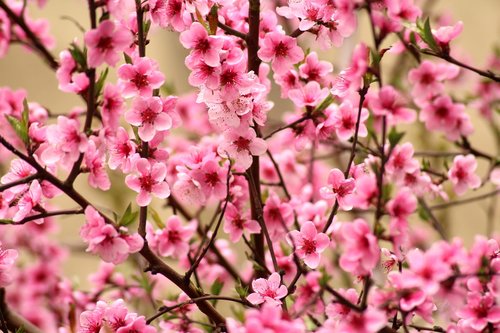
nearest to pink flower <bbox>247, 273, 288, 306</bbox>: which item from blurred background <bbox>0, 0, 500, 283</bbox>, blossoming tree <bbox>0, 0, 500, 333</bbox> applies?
blossoming tree <bbox>0, 0, 500, 333</bbox>

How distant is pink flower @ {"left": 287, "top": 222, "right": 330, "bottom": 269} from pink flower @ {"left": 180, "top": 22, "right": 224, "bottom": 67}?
243 millimetres

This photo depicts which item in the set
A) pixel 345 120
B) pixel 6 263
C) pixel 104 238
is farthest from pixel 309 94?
pixel 6 263

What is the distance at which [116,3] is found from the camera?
2.28 feet

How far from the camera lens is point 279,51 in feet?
2.72

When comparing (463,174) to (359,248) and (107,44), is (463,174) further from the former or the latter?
(107,44)

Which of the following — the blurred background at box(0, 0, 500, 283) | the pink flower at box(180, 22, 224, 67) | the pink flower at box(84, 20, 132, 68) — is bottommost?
the blurred background at box(0, 0, 500, 283)

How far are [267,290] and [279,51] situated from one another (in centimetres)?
33

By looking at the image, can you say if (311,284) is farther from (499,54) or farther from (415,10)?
(499,54)

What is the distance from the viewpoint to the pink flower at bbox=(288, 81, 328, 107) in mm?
884

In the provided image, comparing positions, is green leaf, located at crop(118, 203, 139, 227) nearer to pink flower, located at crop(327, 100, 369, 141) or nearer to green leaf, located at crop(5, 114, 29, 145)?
green leaf, located at crop(5, 114, 29, 145)

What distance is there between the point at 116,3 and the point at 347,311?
1.53ft

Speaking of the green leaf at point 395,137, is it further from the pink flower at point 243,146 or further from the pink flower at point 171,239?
the pink flower at point 171,239

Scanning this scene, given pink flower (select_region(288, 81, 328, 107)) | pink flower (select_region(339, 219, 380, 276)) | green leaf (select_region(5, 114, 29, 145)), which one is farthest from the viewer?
pink flower (select_region(288, 81, 328, 107))

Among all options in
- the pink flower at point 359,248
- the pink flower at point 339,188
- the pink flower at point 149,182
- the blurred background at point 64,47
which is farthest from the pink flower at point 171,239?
the blurred background at point 64,47
